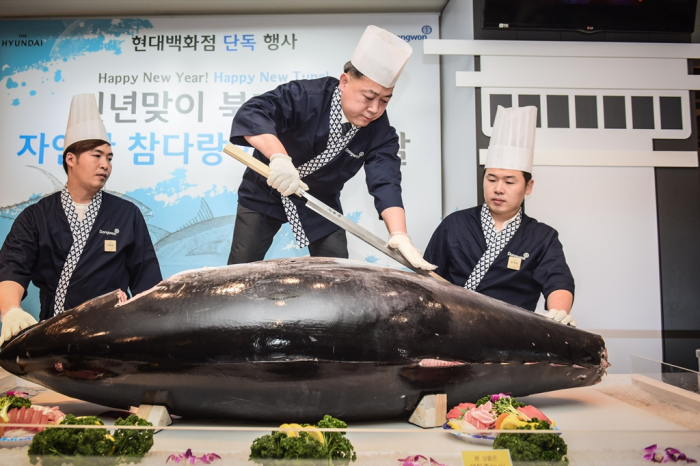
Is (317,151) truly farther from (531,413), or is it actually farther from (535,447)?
(535,447)

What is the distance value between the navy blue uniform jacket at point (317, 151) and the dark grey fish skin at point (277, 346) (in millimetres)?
1146

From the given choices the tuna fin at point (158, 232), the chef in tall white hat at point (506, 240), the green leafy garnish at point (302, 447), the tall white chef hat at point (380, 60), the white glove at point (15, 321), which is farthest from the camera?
the tuna fin at point (158, 232)

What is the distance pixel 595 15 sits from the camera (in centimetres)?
327

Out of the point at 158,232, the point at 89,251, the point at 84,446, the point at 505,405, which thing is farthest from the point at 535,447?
the point at 158,232

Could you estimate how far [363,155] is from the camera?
2.63 meters

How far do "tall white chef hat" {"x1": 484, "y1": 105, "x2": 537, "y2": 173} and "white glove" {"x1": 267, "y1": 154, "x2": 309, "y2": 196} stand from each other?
1.06m

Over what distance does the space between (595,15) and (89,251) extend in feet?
10.3

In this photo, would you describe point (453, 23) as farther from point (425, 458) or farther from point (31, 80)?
point (425, 458)

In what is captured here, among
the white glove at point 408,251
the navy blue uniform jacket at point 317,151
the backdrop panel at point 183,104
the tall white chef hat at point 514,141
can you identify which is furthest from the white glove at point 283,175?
the backdrop panel at point 183,104

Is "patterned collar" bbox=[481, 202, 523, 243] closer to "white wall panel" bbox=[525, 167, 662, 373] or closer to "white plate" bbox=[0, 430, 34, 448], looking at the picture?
"white wall panel" bbox=[525, 167, 662, 373]

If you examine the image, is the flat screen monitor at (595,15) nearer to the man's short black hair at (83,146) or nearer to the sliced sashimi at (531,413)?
the man's short black hair at (83,146)

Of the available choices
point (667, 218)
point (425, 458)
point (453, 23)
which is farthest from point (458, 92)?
point (425, 458)

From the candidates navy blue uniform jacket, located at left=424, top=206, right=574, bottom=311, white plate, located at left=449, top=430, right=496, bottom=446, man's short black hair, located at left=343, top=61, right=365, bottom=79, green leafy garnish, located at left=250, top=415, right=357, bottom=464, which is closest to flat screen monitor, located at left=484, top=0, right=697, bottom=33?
man's short black hair, located at left=343, top=61, right=365, bottom=79

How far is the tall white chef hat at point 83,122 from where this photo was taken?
8.86ft
